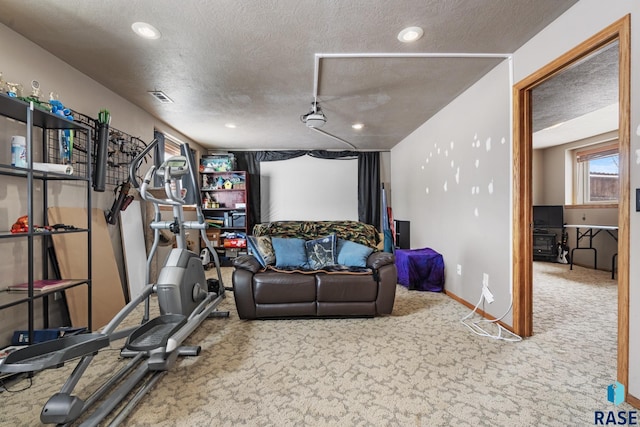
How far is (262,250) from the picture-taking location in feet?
9.98

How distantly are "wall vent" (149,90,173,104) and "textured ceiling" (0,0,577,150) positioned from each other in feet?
0.24

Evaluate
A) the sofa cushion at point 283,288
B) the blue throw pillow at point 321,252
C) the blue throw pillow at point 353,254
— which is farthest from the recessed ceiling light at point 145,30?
the blue throw pillow at point 353,254

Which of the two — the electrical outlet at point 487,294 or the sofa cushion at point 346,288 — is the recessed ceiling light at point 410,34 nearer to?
the sofa cushion at point 346,288

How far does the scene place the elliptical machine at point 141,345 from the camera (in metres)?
1.28

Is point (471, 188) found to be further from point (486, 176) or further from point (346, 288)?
point (346, 288)

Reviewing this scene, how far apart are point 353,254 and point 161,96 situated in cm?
273

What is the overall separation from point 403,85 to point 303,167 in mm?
3250

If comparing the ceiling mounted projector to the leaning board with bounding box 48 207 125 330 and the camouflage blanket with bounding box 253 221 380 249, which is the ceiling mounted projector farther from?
the leaning board with bounding box 48 207 125 330

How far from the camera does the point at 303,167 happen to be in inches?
231

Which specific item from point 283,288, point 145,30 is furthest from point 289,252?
point 145,30

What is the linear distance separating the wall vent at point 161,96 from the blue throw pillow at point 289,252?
6.42ft

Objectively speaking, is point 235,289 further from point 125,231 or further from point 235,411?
point 125,231

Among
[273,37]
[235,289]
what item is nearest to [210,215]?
[235,289]

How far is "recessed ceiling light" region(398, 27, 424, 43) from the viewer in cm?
198
